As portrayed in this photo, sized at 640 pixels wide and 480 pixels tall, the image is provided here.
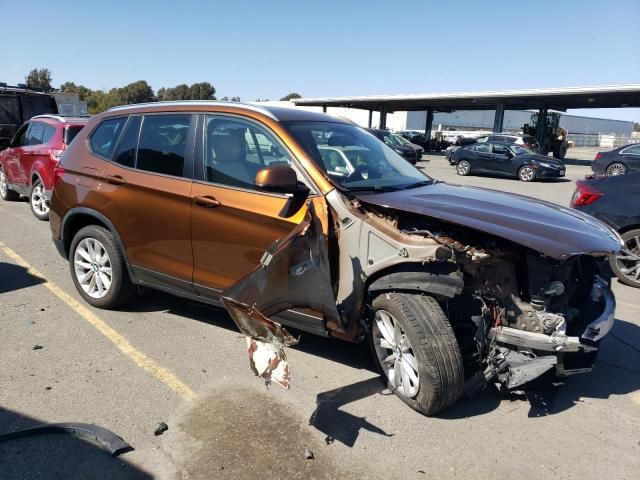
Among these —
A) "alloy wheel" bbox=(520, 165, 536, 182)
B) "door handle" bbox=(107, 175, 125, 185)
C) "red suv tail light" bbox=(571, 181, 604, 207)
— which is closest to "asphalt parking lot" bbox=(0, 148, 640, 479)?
"door handle" bbox=(107, 175, 125, 185)

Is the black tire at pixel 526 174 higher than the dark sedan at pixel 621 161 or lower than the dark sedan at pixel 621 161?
lower

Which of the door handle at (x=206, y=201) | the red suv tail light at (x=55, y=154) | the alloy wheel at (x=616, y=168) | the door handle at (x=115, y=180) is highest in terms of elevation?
the door handle at (x=115, y=180)

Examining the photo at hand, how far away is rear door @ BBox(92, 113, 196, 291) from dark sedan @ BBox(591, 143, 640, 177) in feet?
65.9

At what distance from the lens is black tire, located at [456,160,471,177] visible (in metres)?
21.8

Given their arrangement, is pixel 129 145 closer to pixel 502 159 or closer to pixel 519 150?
pixel 502 159

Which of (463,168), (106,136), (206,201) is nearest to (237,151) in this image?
(206,201)

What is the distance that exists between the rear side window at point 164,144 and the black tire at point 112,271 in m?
0.75

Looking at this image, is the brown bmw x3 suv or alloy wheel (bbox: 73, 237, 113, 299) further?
alloy wheel (bbox: 73, 237, 113, 299)

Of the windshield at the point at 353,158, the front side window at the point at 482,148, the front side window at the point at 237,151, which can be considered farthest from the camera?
the front side window at the point at 482,148

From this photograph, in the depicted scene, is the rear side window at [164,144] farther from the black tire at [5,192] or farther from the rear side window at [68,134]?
the black tire at [5,192]

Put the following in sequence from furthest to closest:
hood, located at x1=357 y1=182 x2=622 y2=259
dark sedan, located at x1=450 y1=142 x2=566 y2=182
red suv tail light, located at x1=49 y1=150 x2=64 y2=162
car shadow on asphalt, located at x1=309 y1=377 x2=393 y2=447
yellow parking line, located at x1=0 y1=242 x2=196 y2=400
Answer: dark sedan, located at x1=450 y1=142 x2=566 y2=182 → red suv tail light, located at x1=49 y1=150 x2=64 y2=162 → yellow parking line, located at x1=0 y1=242 x2=196 y2=400 → car shadow on asphalt, located at x1=309 y1=377 x2=393 y2=447 → hood, located at x1=357 y1=182 x2=622 y2=259

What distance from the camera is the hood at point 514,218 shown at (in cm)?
299

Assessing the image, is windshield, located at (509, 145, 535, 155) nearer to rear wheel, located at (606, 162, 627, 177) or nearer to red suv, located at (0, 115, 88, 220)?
rear wheel, located at (606, 162, 627, 177)

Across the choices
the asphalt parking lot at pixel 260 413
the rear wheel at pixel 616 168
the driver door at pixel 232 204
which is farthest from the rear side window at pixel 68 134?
the rear wheel at pixel 616 168
